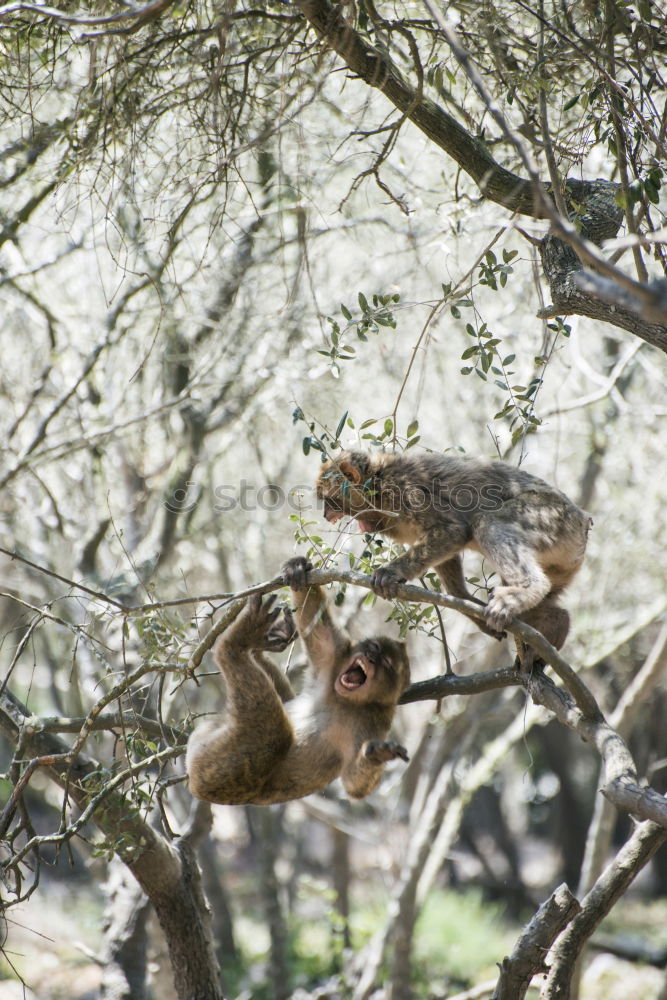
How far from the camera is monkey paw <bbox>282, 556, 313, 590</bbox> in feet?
13.3

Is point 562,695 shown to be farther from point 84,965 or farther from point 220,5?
point 84,965

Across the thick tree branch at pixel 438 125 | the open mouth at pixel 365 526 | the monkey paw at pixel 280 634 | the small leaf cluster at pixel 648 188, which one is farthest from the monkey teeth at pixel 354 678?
the small leaf cluster at pixel 648 188

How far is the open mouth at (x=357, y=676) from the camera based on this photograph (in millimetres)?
4789

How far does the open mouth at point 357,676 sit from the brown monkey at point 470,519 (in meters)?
0.54

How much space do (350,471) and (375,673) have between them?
3.65 feet

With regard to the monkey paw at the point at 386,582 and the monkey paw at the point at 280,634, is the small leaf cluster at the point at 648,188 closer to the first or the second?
the monkey paw at the point at 386,582

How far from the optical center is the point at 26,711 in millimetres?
4758

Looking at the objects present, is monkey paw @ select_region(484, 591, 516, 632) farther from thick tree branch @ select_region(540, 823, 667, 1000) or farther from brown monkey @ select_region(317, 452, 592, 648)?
thick tree branch @ select_region(540, 823, 667, 1000)

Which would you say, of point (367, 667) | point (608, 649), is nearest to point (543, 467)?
point (608, 649)

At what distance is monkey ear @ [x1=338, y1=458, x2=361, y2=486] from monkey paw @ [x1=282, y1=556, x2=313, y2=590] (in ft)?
3.25

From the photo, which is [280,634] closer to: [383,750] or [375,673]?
[375,673]

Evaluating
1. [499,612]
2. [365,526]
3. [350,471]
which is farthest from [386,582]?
[350,471]

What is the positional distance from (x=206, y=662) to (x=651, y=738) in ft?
27.1

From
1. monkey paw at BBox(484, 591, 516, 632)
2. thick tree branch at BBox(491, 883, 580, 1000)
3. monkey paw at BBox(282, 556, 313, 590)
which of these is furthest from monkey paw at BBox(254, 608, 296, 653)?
thick tree branch at BBox(491, 883, 580, 1000)
